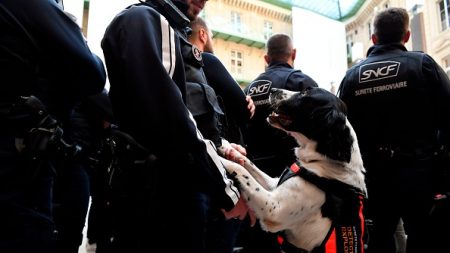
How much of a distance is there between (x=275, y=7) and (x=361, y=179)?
66.1 feet

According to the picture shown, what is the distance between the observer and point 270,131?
3.28 meters

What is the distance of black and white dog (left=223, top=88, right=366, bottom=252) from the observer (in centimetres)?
188

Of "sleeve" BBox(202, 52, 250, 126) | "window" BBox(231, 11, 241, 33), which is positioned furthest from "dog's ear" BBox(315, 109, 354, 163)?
"window" BBox(231, 11, 241, 33)

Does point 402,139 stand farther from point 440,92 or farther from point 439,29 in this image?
point 439,29

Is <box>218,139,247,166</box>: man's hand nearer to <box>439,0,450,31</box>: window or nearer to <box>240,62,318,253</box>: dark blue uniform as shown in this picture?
<box>240,62,318,253</box>: dark blue uniform

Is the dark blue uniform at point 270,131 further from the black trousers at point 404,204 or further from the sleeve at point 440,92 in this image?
the sleeve at point 440,92

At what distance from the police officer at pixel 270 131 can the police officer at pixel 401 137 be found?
57 centimetres

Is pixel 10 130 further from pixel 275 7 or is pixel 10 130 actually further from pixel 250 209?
pixel 275 7

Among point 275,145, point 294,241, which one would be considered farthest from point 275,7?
point 294,241

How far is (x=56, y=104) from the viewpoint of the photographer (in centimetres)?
139

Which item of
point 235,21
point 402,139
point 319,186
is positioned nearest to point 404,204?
point 402,139

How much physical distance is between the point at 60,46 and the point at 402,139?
2465mm

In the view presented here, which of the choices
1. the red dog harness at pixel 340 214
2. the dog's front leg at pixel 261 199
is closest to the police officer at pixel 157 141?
the dog's front leg at pixel 261 199

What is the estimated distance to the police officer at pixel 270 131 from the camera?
3.08m
